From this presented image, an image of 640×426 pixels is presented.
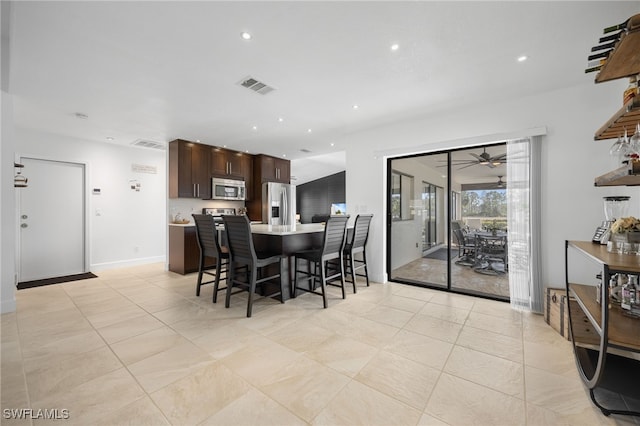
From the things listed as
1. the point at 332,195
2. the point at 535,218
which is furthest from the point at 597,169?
the point at 332,195

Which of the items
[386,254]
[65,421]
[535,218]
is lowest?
[65,421]

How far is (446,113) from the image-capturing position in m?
3.50

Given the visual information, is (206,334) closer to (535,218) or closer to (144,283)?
(144,283)

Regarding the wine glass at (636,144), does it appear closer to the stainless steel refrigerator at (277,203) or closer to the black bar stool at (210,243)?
the black bar stool at (210,243)

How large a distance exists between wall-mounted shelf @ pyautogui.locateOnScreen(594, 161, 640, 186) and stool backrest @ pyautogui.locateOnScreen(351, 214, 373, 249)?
2.37 metres

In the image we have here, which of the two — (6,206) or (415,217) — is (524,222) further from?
(6,206)

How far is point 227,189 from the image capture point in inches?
221

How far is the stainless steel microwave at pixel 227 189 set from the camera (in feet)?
17.7

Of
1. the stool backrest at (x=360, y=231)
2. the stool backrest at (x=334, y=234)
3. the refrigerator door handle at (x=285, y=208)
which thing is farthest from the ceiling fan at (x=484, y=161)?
the refrigerator door handle at (x=285, y=208)

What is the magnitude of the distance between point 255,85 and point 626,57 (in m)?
2.70

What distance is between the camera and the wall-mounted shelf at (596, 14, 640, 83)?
3.49 ft

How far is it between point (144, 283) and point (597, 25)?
5805 mm

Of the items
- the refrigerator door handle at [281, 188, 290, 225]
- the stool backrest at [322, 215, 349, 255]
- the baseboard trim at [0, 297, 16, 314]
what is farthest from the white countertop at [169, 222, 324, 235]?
the refrigerator door handle at [281, 188, 290, 225]

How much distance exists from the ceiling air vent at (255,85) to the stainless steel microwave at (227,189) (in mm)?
2959
